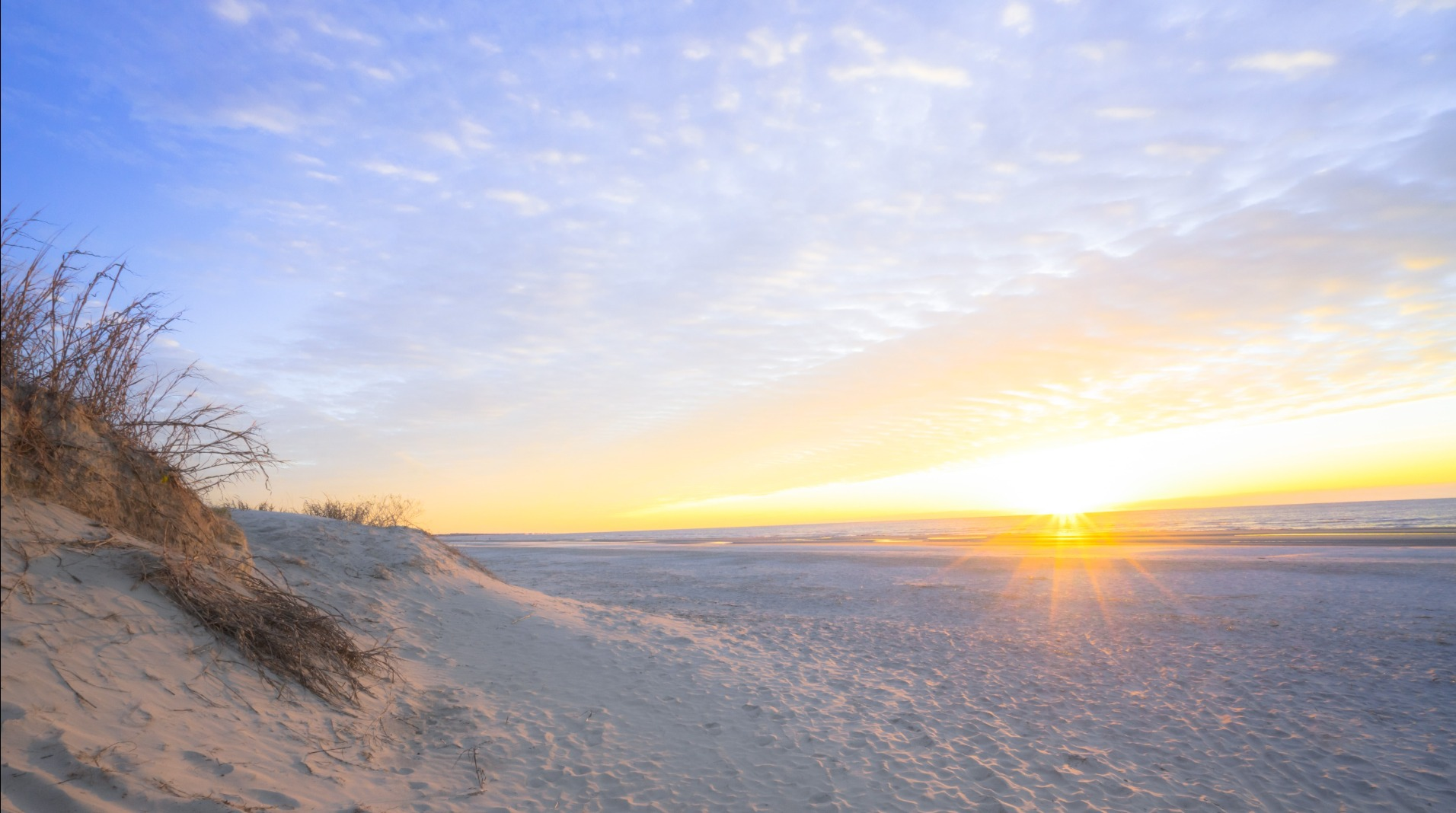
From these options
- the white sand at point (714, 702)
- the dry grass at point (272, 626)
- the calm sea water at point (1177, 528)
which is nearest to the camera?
the white sand at point (714, 702)

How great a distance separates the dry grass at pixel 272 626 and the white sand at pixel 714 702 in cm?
18

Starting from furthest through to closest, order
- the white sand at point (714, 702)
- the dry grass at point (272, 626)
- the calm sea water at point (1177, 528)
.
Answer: the calm sea water at point (1177, 528) < the dry grass at point (272, 626) < the white sand at point (714, 702)

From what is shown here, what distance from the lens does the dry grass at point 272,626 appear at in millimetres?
5812

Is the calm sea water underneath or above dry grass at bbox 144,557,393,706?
underneath

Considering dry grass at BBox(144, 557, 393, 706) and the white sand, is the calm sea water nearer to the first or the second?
the white sand

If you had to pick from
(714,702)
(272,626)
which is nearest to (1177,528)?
(714,702)

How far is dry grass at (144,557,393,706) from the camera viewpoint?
5.81 meters

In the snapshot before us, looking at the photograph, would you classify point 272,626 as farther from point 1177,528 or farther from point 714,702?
Answer: point 1177,528

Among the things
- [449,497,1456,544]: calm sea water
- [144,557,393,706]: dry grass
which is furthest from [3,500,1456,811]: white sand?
[449,497,1456,544]: calm sea water

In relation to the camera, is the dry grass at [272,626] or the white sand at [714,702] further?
the dry grass at [272,626]

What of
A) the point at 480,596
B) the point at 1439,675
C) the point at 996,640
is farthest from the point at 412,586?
the point at 1439,675

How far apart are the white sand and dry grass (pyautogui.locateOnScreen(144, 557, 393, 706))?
185mm

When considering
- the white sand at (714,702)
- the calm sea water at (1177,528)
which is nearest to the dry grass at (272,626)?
the white sand at (714,702)

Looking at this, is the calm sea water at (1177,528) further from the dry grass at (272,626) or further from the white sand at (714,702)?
the dry grass at (272,626)
